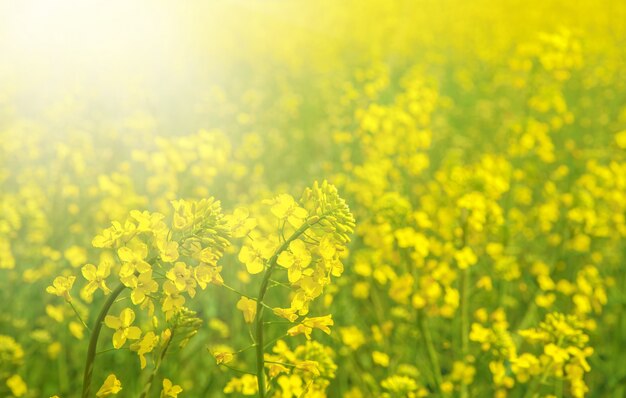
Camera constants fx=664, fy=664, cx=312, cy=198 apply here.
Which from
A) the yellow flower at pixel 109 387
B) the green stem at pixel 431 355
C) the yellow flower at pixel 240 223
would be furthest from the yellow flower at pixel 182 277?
the green stem at pixel 431 355

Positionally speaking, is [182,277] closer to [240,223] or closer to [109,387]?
[240,223]

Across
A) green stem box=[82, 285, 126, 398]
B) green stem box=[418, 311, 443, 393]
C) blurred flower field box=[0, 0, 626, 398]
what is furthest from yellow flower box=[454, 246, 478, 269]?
green stem box=[82, 285, 126, 398]

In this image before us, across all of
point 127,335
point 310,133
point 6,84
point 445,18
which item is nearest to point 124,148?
point 310,133

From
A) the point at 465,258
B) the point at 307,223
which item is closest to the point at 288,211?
the point at 307,223

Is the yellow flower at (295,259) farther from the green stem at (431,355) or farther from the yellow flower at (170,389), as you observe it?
the green stem at (431,355)

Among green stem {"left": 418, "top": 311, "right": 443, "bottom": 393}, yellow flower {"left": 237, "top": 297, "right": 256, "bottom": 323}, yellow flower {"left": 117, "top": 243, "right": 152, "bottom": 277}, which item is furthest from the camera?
green stem {"left": 418, "top": 311, "right": 443, "bottom": 393}

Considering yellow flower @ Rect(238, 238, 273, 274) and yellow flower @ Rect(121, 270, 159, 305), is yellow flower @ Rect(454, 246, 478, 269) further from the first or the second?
yellow flower @ Rect(121, 270, 159, 305)

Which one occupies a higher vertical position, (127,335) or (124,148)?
(127,335)

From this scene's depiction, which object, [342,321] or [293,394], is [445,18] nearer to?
[342,321]
